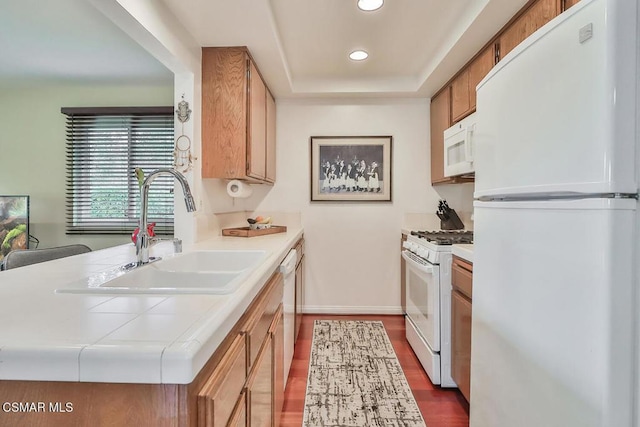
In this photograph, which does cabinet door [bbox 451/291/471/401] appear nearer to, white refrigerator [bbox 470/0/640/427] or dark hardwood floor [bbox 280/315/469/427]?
dark hardwood floor [bbox 280/315/469/427]

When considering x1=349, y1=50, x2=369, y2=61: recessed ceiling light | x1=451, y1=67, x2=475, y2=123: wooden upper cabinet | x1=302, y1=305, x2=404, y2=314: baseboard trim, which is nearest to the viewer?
x1=451, y1=67, x2=475, y2=123: wooden upper cabinet

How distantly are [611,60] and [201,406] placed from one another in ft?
3.80

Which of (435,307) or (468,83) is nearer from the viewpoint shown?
(435,307)

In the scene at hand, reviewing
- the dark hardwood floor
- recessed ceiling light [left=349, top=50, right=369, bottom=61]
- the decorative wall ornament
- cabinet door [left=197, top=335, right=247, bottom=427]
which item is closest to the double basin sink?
cabinet door [left=197, top=335, right=247, bottom=427]

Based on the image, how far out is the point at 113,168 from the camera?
10.7 feet

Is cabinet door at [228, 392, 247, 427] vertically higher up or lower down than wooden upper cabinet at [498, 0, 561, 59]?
lower down

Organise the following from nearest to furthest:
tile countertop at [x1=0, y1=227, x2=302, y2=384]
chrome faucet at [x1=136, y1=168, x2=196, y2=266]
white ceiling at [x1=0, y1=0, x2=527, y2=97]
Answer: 1. tile countertop at [x1=0, y1=227, x2=302, y2=384]
2. chrome faucet at [x1=136, y1=168, x2=196, y2=266]
3. white ceiling at [x1=0, y1=0, x2=527, y2=97]

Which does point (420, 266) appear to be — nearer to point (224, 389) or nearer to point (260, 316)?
point (260, 316)

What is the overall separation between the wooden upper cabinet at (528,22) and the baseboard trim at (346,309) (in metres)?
2.41

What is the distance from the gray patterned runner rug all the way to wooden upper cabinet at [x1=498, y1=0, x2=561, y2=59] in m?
2.11

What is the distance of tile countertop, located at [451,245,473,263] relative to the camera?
5.73 feet

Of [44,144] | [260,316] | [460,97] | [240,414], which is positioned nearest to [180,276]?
[260,316]

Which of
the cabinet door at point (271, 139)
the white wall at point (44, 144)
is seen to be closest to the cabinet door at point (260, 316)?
the cabinet door at point (271, 139)

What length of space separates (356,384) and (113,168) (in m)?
3.01
